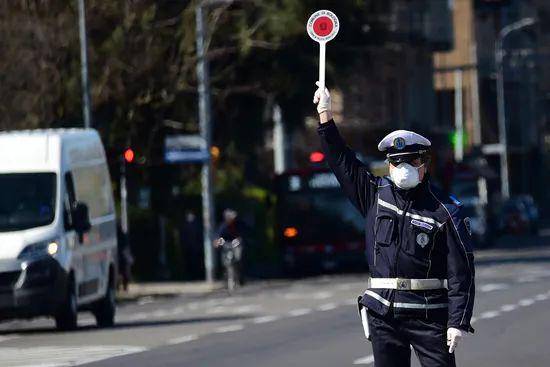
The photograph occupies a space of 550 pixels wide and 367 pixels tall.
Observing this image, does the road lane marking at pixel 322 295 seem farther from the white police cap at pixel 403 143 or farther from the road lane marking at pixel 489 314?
the white police cap at pixel 403 143

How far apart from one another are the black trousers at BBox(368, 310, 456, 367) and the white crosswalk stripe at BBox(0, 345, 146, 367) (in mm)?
8387

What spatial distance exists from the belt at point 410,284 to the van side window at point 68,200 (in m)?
14.3

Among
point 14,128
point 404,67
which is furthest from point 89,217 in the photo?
point 404,67

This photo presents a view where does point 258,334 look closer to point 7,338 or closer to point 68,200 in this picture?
point 7,338

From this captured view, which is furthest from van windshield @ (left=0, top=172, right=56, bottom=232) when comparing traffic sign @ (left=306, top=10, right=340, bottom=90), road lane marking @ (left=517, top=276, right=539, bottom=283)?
road lane marking @ (left=517, top=276, right=539, bottom=283)

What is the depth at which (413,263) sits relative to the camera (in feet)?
27.5

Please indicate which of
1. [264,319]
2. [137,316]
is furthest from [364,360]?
[137,316]

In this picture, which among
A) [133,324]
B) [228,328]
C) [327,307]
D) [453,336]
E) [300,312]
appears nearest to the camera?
[453,336]

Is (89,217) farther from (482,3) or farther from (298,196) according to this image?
(482,3)

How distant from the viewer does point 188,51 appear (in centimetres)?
3869

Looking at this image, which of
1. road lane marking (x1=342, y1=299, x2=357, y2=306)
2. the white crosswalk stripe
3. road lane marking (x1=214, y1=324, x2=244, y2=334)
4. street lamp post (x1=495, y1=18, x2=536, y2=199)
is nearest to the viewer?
the white crosswalk stripe

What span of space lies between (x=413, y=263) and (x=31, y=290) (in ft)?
44.8

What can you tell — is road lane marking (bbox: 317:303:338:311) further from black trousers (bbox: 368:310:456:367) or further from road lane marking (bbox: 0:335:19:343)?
black trousers (bbox: 368:310:456:367)

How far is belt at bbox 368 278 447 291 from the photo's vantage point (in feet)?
27.4
